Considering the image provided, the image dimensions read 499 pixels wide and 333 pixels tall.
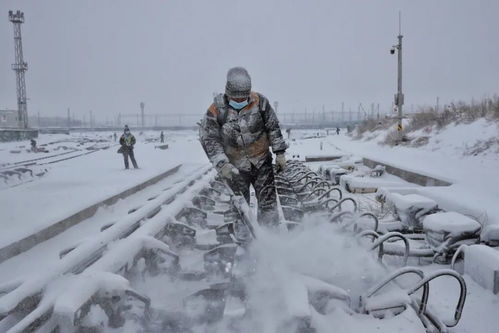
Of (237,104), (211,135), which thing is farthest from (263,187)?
(237,104)

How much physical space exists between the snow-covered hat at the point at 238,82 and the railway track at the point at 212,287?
1.11 m

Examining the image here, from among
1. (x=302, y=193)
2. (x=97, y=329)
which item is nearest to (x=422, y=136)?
(x=302, y=193)

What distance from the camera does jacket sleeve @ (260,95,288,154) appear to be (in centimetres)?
413

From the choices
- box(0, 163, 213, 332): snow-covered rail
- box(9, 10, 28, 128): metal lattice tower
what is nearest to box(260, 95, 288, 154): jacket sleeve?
box(0, 163, 213, 332): snow-covered rail

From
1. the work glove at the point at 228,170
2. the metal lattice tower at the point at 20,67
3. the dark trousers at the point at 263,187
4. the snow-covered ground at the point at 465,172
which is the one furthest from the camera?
the metal lattice tower at the point at 20,67

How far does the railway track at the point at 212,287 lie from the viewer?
89.5 inches

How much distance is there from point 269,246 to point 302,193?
363 centimetres

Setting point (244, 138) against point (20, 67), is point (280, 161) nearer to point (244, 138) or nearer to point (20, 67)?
point (244, 138)

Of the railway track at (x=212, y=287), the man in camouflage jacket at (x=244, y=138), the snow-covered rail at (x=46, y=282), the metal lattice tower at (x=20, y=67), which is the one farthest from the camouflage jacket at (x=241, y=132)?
the metal lattice tower at (x=20, y=67)

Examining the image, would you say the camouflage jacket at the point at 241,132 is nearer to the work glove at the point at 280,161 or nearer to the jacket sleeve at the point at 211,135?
the jacket sleeve at the point at 211,135

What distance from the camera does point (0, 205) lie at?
7.97 m

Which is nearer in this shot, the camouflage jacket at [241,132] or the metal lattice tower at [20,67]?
the camouflage jacket at [241,132]

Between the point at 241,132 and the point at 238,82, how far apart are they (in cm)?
54

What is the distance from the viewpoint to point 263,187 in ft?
14.3
